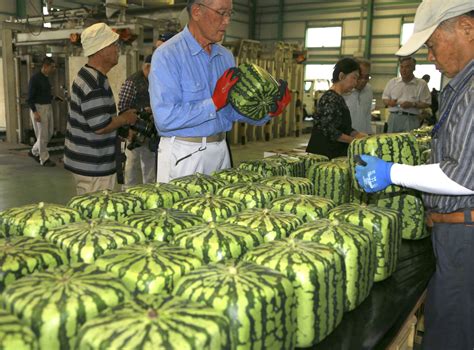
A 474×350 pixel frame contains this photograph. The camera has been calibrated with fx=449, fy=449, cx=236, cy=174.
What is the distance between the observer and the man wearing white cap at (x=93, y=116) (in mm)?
3803

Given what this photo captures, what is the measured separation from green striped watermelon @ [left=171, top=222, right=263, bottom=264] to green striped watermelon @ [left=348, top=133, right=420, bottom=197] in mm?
963

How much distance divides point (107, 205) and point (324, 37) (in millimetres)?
22423

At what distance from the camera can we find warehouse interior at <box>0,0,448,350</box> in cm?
189

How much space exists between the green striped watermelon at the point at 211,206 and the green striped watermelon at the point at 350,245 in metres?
0.36

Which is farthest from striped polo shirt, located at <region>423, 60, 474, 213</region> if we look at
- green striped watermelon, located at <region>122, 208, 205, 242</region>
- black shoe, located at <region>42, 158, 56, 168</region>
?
black shoe, located at <region>42, 158, 56, 168</region>

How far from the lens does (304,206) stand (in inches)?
76.7

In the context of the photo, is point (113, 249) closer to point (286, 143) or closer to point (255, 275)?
point (255, 275)

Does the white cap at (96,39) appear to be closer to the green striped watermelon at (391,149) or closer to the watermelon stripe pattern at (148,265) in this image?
the green striped watermelon at (391,149)

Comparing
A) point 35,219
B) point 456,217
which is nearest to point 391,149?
point 456,217

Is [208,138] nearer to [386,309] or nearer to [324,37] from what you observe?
[386,309]

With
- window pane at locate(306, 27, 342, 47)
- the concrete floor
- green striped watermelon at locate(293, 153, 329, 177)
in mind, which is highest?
window pane at locate(306, 27, 342, 47)

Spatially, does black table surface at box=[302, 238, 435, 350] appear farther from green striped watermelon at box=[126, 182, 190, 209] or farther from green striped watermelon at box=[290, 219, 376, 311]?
green striped watermelon at box=[126, 182, 190, 209]

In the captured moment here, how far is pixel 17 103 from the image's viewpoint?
11594 mm

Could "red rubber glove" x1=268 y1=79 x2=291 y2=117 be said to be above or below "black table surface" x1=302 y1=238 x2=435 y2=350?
above
